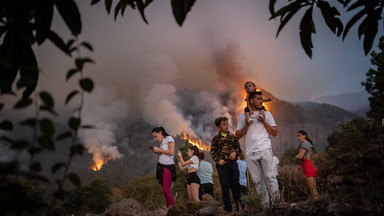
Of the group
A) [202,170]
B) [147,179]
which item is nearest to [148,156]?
[147,179]

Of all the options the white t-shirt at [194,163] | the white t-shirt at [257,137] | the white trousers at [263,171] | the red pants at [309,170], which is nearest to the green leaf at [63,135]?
the white trousers at [263,171]

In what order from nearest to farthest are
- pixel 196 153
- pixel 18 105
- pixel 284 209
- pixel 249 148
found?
pixel 18 105 < pixel 284 209 < pixel 249 148 < pixel 196 153

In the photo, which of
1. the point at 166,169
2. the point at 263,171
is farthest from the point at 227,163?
the point at 166,169

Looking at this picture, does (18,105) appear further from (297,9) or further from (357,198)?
(357,198)

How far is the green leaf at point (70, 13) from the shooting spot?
3.58 ft

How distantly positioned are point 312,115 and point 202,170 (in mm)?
200045

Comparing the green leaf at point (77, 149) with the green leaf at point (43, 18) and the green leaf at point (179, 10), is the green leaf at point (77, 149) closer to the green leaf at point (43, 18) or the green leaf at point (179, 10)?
the green leaf at point (43, 18)

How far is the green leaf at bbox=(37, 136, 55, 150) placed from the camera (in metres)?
0.79

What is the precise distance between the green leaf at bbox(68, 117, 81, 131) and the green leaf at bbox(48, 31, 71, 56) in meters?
0.39

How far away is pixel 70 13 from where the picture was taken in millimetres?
1101

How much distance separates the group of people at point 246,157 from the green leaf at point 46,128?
3.45 metres

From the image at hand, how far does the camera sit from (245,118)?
183 inches

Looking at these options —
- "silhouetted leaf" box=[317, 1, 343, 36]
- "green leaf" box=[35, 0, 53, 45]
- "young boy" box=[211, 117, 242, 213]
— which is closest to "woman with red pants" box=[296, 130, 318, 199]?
"young boy" box=[211, 117, 242, 213]

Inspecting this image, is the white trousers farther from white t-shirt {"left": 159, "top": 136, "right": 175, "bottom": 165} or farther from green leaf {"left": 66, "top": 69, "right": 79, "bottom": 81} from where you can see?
green leaf {"left": 66, "top": 69, "right": 79, "bottom": 81}
